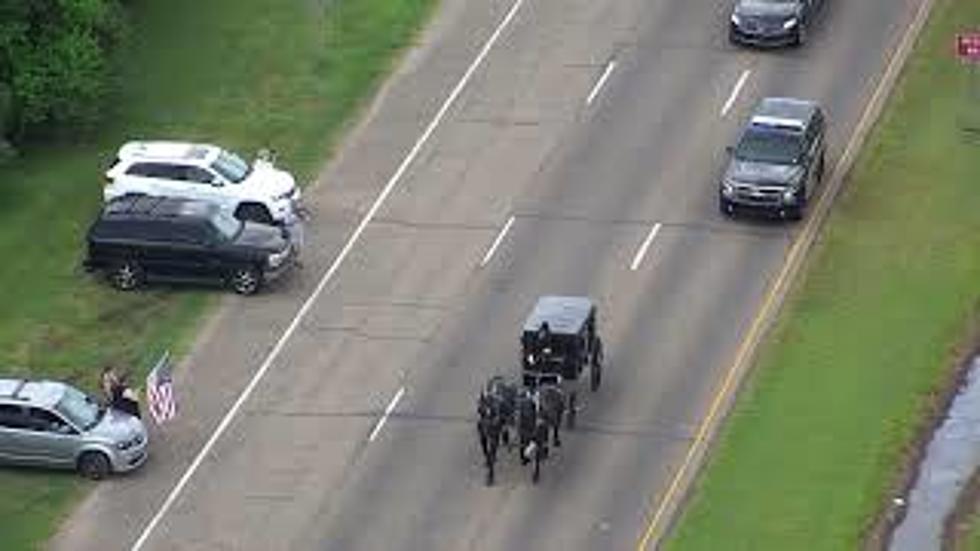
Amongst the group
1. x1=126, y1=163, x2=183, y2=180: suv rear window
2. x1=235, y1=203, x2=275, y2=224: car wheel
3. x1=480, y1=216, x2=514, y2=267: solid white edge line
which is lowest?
x1=480, y1=216, x2=514, y2=267: solid white edge line

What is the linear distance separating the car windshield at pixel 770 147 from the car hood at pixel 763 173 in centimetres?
17

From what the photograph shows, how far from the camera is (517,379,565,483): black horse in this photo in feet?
173

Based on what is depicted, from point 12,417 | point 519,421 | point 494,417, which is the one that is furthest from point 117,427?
point 519,421

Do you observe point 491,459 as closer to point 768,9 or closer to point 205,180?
point 205,180

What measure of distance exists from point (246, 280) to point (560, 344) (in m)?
10.1

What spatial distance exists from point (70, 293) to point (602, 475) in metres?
15.5

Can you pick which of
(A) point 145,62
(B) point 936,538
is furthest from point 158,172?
(B) point 936,538

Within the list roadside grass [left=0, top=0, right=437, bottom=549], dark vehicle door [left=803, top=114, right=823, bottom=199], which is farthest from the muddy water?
roadside grass [left=0, top=0, right=437, bottom=549]

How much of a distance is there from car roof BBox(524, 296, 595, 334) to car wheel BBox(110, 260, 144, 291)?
10641 millimetres

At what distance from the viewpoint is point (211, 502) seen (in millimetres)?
54031

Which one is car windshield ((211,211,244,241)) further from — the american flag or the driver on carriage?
the driver on carriage

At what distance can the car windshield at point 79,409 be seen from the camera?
54.5 metres

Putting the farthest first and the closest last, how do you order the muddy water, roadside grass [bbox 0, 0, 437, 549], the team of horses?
roadside grass [bbox 0, 0, 437, 549], the team of horses, the muddy water

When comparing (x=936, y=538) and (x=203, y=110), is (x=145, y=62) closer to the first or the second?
(x=203, y=110)
